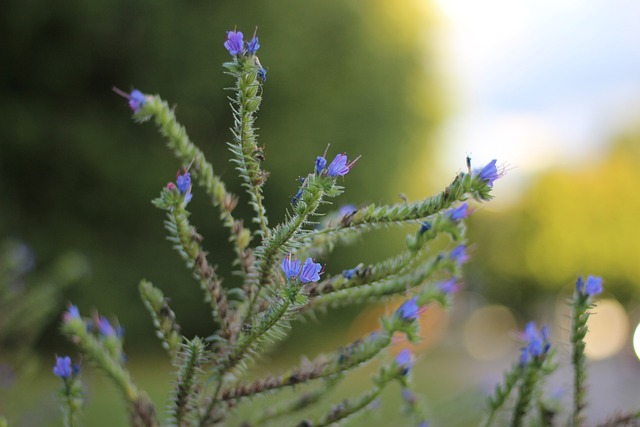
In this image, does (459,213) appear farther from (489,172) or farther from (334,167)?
(334,167)

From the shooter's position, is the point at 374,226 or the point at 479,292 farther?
the point at 479,292

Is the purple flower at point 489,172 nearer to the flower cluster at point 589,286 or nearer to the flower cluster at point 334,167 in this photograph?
the flower cluster at point 334,167

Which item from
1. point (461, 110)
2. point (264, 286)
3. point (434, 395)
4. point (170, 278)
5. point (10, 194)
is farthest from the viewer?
point (461, 110)

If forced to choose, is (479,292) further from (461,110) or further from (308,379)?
(308,379)

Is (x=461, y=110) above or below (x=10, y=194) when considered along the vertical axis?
above

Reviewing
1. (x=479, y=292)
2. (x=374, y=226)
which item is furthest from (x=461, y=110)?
(x=479, y=292)

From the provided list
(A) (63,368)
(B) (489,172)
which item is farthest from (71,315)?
(B) (489,172)
